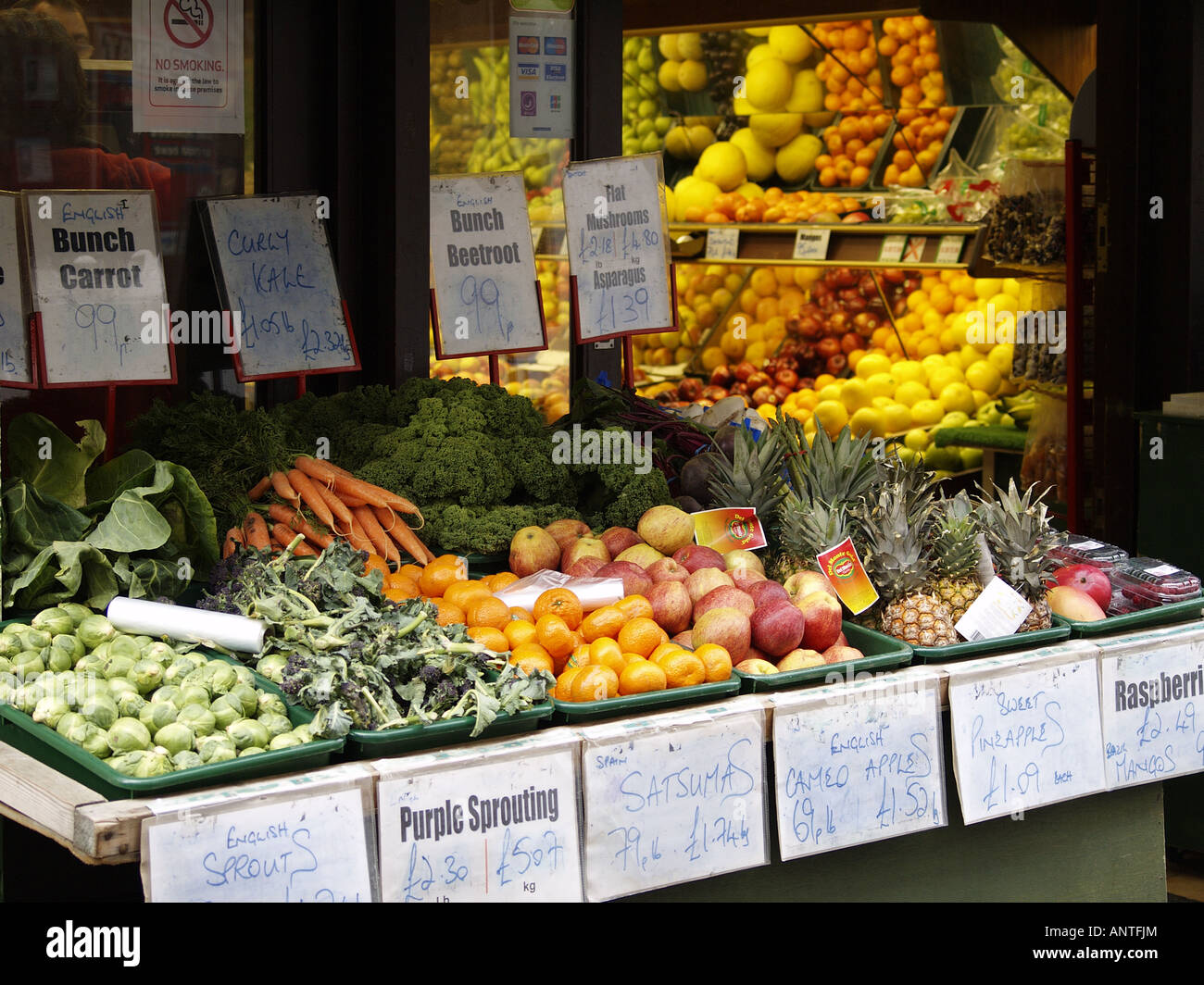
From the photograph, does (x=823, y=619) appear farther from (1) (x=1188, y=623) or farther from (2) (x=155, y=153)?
(2) (x=155, y=153)

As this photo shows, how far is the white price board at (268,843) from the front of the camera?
192 cm

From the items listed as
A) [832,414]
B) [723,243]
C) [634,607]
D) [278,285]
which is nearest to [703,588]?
[634,607]

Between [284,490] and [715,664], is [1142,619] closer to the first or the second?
[715,664]

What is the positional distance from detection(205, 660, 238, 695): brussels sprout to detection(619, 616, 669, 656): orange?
758 mm

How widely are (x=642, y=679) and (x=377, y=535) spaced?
1223mm

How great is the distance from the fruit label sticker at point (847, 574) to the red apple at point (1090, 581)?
1.90 ft

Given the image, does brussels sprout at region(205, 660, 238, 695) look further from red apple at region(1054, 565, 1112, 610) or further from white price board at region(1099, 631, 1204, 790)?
red apple at region(1054, 565, 1112, 610)

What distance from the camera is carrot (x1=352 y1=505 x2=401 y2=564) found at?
3.48 m

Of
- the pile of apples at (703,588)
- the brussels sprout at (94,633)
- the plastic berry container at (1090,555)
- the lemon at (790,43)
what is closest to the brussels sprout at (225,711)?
the brussels sprout at (94,633)

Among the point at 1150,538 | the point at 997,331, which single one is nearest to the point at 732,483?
the point at 1150,538

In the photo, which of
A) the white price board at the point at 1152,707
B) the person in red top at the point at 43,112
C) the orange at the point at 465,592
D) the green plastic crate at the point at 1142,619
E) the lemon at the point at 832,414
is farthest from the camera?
the lemon at the point at 832,414

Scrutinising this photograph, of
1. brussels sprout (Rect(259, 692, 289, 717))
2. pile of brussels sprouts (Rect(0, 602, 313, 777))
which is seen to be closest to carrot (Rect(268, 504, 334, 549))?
pile of brussels sprouts (Rect(0, 602, 313, 777))

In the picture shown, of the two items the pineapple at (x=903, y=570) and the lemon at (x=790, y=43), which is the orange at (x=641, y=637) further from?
the lemon at (x=790, y=43)

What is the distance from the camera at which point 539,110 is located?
5.02m
